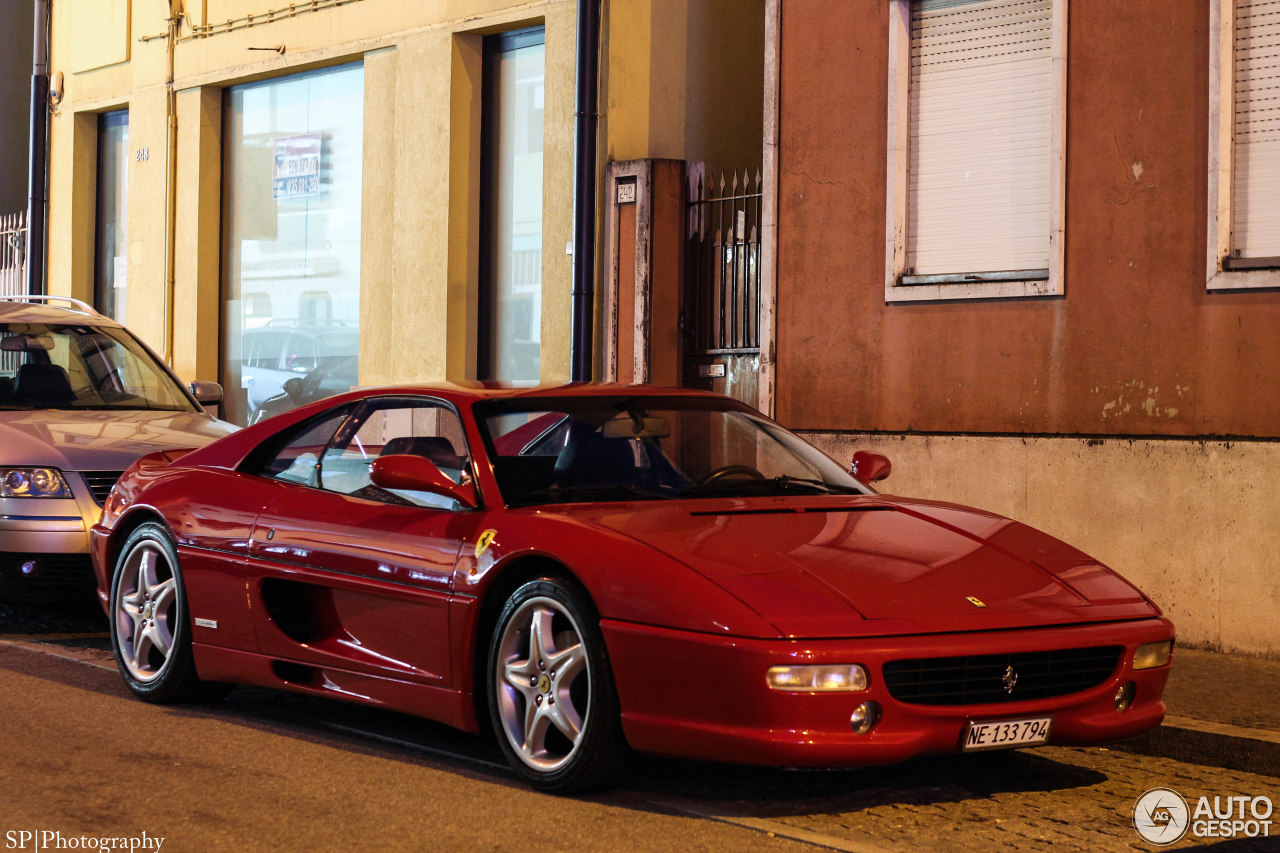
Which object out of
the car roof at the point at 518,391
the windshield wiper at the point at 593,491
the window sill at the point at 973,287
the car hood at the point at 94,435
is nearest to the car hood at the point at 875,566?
the windshield wiper at the point at 593,491

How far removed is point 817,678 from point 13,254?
1928 cm

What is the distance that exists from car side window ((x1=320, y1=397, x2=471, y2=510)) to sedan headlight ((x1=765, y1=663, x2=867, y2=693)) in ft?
5.19

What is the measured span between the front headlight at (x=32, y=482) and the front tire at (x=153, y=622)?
5.92 ft

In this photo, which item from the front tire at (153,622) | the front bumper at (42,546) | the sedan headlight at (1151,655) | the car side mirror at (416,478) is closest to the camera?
the sedan headlight at (1151,655)

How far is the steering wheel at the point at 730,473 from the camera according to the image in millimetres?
6199

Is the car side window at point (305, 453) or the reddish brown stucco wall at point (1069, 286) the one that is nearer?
the car side window at point (305, 453)

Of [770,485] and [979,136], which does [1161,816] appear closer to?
[770,485]

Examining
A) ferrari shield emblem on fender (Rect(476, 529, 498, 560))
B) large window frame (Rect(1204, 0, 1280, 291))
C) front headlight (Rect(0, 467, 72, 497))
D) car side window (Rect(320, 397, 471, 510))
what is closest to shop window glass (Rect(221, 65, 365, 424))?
front headlight (Rect(0, 467, 72, 497))

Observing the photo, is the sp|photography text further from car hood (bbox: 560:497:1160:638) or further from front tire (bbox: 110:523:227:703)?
front tire (bbox: 110:523:227:703)

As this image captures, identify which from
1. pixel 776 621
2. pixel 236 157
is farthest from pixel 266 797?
pixel 236 157

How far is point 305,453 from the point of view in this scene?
22.3 feet

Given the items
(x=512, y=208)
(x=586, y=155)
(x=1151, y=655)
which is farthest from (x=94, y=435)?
(x=512, y=208)

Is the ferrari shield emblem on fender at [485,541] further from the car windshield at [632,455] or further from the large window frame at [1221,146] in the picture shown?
the large window frame at [1221,146]

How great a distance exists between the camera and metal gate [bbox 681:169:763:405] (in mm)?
12969
